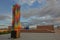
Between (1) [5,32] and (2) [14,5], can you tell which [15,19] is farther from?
(1) [5,32]

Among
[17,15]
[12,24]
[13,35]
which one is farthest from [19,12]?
[13,35]

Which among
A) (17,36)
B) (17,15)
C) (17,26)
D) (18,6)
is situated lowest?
(17,36)

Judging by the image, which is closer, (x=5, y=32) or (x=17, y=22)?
(x=17, y=22)

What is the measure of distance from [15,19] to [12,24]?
455mm

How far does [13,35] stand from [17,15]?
1502 mm

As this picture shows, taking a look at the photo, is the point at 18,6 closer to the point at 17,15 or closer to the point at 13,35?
the point at 17,15

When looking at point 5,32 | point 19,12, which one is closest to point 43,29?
point 5,32

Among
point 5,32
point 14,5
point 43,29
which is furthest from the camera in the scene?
point 43,29

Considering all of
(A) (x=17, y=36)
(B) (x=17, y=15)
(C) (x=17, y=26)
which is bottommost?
(A) (x=17, y=36)

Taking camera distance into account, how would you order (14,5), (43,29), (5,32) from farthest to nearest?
(43,29), (5,32), (14,5)

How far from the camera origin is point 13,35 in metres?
9.81

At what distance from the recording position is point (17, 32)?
32.5 ft

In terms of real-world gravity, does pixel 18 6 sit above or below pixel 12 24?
above

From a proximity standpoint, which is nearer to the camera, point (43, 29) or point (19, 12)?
point (19, 12)
